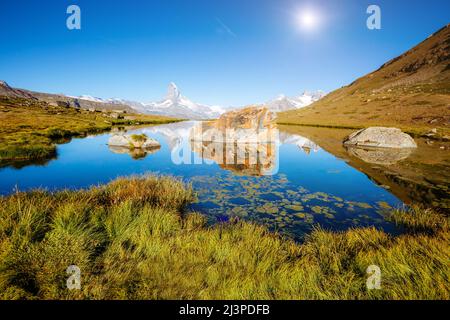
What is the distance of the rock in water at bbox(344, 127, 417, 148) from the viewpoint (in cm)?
3288

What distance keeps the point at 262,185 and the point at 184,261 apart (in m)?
9.84

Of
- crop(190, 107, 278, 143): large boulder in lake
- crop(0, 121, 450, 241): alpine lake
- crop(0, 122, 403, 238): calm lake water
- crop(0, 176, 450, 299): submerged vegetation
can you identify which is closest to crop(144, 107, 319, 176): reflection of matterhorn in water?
crop(190, 107, 278, 143): large boulder in lake

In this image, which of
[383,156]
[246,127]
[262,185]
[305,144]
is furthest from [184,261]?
[305,144]

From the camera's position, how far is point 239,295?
14.5 feet

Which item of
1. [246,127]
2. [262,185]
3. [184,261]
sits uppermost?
[246,127]

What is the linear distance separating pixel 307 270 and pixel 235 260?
1679 millimetres

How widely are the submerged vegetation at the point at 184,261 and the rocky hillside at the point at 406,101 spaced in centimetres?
5836

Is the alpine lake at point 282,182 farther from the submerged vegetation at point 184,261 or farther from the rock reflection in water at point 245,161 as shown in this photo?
the submerged vegetation at point 184,261

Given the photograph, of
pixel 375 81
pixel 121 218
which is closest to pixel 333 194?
pixel 121 218

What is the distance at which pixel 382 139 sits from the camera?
3425 cm

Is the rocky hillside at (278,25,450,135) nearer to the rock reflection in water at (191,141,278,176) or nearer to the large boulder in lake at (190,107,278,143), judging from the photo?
the large boulder in lake at (190,107,278,143)

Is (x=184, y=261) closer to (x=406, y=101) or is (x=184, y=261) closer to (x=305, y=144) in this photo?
(x=305, y=144)

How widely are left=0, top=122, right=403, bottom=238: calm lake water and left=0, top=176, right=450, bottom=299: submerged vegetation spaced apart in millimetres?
2236

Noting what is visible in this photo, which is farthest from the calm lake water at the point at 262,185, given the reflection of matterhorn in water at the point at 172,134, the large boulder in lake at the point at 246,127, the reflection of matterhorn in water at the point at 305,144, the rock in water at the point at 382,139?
the rock in water at the point at 382,139
